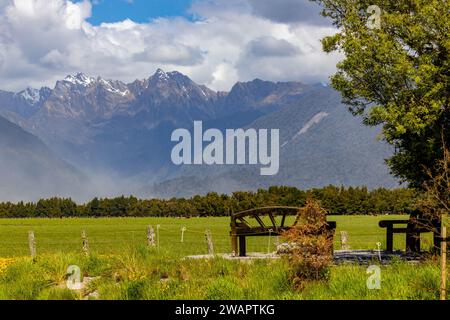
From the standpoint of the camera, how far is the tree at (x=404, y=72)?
25.3m

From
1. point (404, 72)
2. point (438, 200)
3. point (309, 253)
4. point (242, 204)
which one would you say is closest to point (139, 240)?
point (404, 72)

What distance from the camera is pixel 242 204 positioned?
5625 inches

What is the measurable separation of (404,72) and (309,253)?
10.3 metres

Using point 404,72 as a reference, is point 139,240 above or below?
below

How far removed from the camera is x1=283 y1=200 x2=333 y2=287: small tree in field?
1812 centimetres

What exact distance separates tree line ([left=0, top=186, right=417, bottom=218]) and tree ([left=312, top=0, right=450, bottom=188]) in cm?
10013

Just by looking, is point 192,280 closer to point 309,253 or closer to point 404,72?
point 309,253

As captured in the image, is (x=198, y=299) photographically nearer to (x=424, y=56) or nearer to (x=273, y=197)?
(x=424, y=56)

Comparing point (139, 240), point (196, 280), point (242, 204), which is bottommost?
point (139, 240)

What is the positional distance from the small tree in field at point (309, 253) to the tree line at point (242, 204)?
109861mm

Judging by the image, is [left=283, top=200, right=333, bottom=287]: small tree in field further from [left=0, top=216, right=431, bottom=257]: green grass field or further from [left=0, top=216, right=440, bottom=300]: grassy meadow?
[left=0, top=216, right=431, bottom=257]: green grass field

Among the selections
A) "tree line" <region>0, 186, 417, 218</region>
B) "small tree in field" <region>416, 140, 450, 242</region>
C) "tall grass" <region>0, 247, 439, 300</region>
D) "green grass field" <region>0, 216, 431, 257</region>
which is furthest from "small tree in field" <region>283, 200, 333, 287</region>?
"tree line" <region>0, 186, 417, 218</region>

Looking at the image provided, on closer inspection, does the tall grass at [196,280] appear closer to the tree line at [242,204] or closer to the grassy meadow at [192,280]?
the grassy meadow at [192,280]
